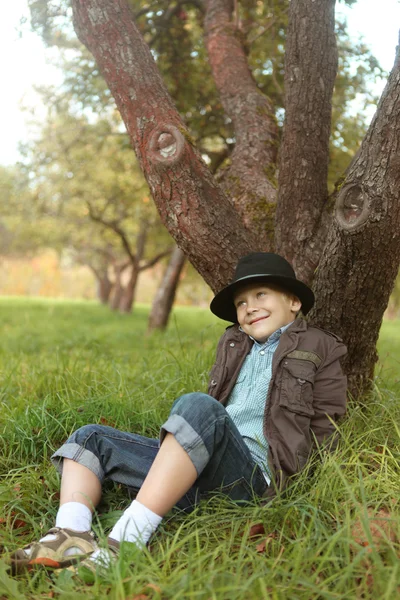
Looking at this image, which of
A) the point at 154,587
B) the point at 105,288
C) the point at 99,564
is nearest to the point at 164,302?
the point at 99,564

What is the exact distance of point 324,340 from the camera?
267 centimetres

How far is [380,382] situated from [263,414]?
141 centimetres

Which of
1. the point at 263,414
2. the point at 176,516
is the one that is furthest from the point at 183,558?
the point at 263,414

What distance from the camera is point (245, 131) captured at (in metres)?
3.96

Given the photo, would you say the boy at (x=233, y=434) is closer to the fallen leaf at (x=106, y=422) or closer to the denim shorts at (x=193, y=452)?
the denim shorts at (x=193, y=452)

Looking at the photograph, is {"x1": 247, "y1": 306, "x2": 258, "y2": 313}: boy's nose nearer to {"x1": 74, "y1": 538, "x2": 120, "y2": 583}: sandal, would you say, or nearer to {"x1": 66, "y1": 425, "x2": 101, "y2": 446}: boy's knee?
{"x1": 66, "y1": 425, "x2": 101, "y2": 446}: boy's knee

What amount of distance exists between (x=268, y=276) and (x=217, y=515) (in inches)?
44.1

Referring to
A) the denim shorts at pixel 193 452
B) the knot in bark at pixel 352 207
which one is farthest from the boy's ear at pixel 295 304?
the denim shorts at pixel 193 452

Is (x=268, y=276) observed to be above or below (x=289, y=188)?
below

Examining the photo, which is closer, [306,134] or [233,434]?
[233,434]

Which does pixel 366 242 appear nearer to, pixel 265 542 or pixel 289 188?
pixel 289 188

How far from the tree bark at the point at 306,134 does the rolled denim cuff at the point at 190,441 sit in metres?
1.42

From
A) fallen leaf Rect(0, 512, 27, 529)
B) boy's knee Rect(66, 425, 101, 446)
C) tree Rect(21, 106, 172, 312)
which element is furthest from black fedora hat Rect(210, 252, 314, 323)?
tree Rect(21, 106, 172, 312)

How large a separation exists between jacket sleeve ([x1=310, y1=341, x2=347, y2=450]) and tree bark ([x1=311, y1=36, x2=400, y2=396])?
0.47 metres
